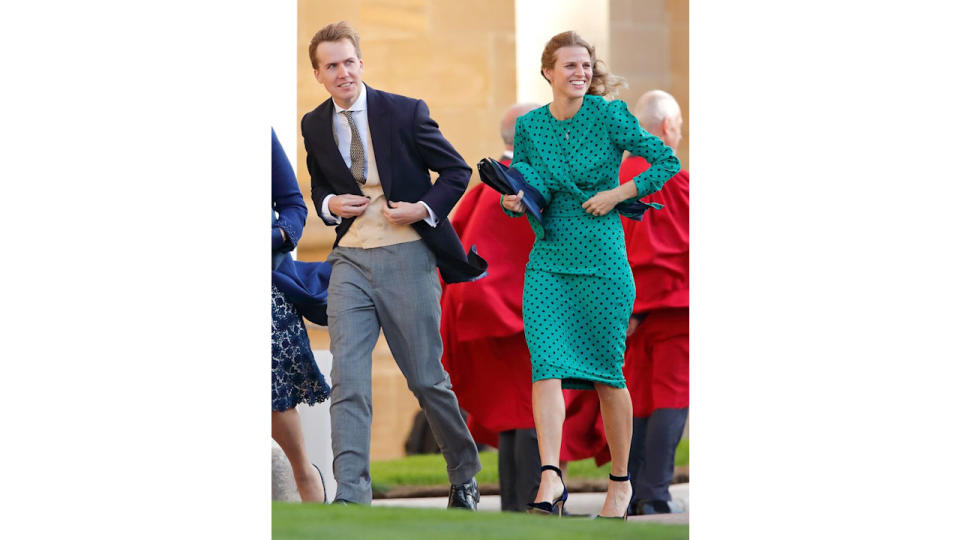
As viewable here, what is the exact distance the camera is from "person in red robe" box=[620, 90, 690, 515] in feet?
29.5

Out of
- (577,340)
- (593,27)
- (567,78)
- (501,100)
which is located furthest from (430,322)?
(501,100)

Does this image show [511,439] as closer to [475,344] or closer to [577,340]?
[475,344]

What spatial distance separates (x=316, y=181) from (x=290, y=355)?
2.97 feet

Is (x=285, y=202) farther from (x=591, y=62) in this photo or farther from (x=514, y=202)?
(x=591, y=62)

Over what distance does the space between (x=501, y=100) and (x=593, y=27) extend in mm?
2246

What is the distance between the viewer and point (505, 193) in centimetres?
721

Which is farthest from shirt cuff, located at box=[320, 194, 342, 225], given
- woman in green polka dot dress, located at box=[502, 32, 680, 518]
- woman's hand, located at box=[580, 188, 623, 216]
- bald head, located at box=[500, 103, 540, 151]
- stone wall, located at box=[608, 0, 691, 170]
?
bald head, located at box=[500, 103, 540, 151]

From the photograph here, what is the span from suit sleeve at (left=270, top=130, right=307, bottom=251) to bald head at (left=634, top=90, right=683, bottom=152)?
7.34ft

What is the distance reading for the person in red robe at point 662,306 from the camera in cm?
899

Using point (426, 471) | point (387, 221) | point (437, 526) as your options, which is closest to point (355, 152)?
point (387, 221)

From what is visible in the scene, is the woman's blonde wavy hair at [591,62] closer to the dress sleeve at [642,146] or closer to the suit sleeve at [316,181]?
the dress sleeve at [642,146]

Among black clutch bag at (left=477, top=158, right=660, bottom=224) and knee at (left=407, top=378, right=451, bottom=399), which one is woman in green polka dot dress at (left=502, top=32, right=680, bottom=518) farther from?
knee at (left=407, top=378, right=451, bottom=399)

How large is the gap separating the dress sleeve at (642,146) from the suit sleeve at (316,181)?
4.12ft

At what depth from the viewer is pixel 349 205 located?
714 centimetres
